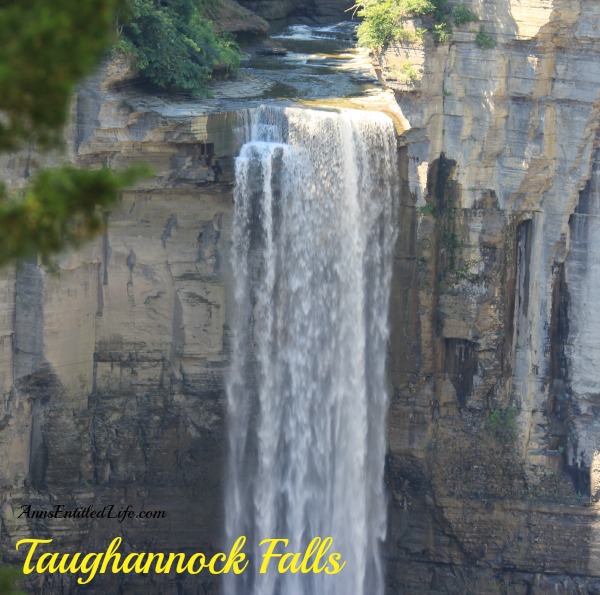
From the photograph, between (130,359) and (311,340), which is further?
(311,340)

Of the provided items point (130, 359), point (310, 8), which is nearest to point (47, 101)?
point (130, 359)

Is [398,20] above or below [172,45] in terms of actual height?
above

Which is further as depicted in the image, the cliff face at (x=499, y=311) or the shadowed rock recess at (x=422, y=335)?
the cliff face at (x=499, y=311)

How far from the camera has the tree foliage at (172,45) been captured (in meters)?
24.4

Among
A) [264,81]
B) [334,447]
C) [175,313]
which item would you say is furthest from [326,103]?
[334,447]

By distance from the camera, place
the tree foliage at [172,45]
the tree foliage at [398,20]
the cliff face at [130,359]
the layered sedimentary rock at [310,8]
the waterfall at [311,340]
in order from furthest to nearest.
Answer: the layered sedimentary rock at [310,8] → the tree foliage at [172,45] → the waterfall at [311,340] → the tree foliage at [398,20] → the cliff face at [130,359]

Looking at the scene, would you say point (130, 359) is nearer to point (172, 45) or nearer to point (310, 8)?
point (172, 45)

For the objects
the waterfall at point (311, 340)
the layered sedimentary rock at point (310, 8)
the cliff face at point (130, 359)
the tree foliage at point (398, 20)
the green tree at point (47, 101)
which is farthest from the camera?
the layered sedimentary rock at point (310, 8)

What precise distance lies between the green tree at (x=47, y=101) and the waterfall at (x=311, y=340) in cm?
1368

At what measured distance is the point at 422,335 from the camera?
25750 millimetres

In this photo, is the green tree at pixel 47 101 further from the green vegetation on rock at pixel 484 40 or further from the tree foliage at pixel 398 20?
the green vegetation on rock at pixel 484 40

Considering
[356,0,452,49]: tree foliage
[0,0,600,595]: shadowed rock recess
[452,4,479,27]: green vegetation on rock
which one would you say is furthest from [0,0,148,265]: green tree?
[452,4,479,27]: green vegetation on rock

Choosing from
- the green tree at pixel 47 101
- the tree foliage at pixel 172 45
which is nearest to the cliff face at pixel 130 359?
the tree foliage at pixel 172 45

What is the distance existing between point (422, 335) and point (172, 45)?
7057 millimetres
